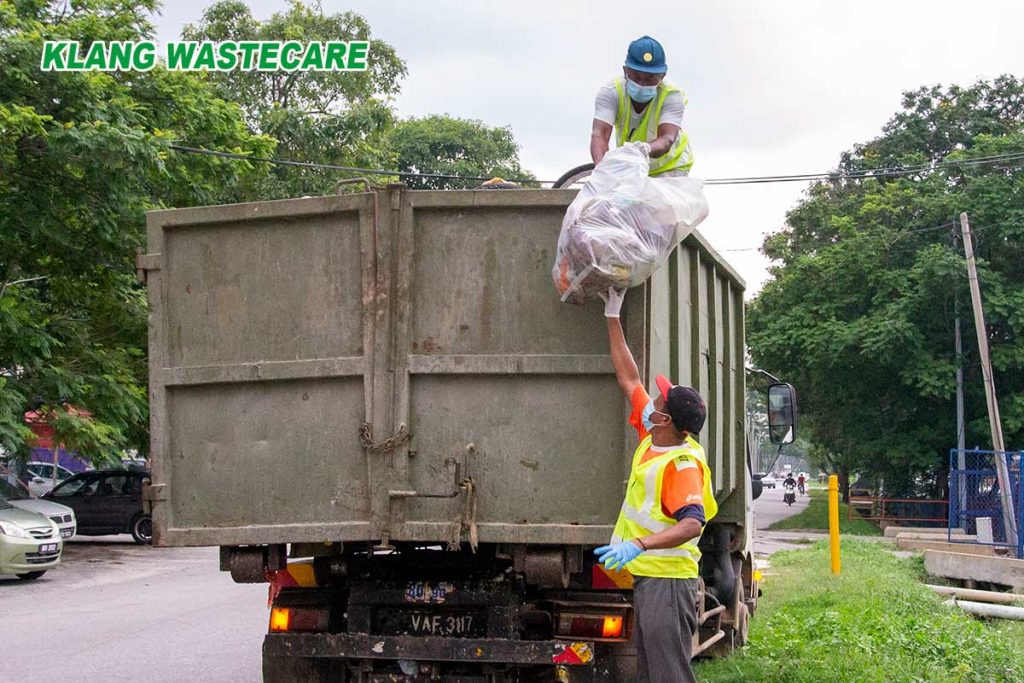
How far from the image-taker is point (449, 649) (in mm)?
5734

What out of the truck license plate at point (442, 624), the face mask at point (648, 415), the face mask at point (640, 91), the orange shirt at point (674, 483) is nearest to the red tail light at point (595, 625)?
the truck license plate at point (442, 624)

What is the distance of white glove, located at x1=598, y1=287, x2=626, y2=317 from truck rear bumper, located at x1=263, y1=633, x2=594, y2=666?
1564mm

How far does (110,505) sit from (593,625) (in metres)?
19.3

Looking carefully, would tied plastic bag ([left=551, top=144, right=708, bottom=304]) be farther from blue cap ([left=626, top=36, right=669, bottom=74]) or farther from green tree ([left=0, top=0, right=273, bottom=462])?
green tree ([left=0, top=0, right=273, bottom=462])

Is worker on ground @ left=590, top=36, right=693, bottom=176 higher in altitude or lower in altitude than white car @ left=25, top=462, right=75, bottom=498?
higher

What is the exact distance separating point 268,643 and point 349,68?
23.9m

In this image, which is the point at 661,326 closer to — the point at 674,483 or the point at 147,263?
A: the point at 674,483

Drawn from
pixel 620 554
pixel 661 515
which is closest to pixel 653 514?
pixel 661 515

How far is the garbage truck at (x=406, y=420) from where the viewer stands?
563cm

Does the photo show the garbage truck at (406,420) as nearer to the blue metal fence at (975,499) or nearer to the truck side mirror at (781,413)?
the truck side mirror at (781,413)

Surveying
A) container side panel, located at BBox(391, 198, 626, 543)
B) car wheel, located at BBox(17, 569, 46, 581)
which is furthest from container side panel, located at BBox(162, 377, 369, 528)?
car wheel, located at BBox(17, 569, 46, 581)

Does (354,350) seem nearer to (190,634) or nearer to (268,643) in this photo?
(268,643)

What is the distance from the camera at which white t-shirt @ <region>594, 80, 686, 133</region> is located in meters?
6.34

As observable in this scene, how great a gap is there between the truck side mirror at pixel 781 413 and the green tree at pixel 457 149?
1295 inches
